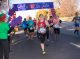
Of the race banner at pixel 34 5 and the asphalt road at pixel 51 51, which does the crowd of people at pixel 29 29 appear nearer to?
the asphalt road at pixel 51 51

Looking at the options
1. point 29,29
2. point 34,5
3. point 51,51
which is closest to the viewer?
point 51,51

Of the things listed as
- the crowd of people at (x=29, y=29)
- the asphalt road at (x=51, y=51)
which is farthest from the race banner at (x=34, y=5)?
the asphalt road at (x=51, y=51)

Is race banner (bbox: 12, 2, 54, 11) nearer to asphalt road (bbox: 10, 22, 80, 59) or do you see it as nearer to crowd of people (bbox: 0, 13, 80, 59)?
crowd of people (bbox: 0, 13, 80, 59)

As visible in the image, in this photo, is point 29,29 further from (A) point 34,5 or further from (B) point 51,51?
(B) point 51,51

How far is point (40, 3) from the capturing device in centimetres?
2158

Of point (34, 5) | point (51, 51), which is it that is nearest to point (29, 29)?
point (34, 5)

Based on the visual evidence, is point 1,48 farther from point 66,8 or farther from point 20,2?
point 66,8

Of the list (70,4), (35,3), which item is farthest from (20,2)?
(70,4)

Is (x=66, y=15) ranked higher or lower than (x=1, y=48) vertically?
lower

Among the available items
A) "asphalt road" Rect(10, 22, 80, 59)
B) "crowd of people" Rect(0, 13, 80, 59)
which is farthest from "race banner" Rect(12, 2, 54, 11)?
"asphalt road" Rect(10, 22, 80, 59)

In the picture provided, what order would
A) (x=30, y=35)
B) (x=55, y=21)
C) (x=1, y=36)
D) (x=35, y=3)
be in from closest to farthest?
1. (x=1, y=36)
2. (x=55, y=21)
3. (x=35, y=3)
4. (x=30, y=35)

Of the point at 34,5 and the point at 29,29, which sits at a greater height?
the point at 34,5

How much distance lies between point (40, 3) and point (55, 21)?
2.42m

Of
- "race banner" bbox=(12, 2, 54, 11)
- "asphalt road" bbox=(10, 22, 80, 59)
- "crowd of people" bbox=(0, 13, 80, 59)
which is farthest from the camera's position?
"race banner" bbox=(12, 2, 54, 11)
